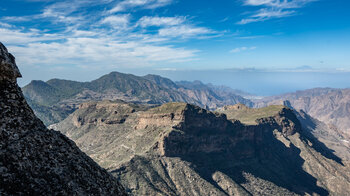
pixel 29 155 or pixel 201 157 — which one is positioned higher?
pixel 29 155

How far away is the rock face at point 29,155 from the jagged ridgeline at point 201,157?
3753 inches

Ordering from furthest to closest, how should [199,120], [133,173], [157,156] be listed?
1. [199,120]
2. [157,156]
3. [133,173]

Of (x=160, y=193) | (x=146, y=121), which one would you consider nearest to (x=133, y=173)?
(x=160, y=193)

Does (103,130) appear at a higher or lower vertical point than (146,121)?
lower

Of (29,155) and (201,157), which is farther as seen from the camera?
(201,157)

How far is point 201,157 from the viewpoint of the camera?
5571 inches

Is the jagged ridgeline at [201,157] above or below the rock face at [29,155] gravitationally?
below

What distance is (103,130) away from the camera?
190 meters

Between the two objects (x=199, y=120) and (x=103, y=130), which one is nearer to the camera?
(x=199, y=120)

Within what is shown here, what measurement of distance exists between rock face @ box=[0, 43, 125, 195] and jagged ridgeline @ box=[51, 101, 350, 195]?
95.3 meters

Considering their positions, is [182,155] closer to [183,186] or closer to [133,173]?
[183,186]

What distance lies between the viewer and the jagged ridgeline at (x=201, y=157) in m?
120

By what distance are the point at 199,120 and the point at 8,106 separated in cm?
14174

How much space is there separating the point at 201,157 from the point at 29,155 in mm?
134286
